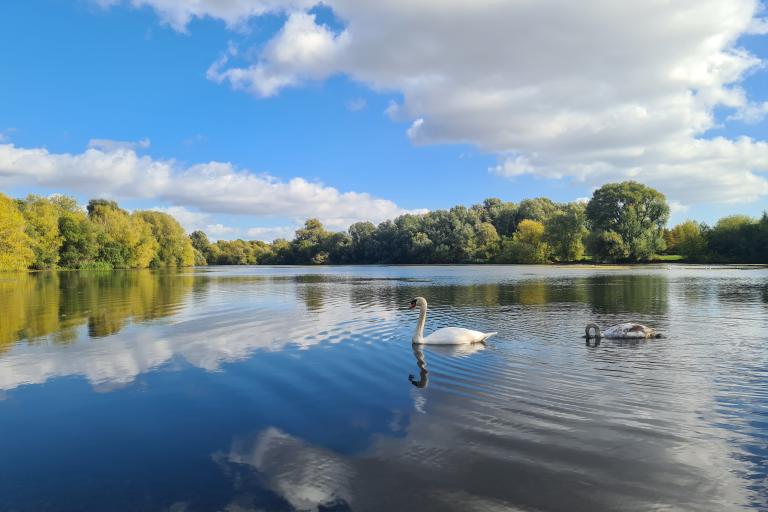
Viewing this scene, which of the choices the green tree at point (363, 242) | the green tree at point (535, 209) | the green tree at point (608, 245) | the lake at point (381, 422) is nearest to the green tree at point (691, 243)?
the green tree at point (608, 245)

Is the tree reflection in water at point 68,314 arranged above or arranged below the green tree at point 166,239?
below

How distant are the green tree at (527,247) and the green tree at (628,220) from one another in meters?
13.1

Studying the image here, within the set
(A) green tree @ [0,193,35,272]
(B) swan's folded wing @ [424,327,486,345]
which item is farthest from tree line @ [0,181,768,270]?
(B) swan's folded wing @ [424,327,486,345]

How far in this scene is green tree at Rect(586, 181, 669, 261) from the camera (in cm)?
8844

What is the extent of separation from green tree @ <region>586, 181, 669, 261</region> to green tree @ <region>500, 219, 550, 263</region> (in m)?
13.1

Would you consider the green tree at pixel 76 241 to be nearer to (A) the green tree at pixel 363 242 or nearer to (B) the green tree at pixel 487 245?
(A) the green tree at pixel 363 242

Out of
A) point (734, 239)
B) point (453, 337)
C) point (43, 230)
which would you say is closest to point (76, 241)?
point (43, 230)

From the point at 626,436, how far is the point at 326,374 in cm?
604

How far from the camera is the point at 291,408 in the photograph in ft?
27.4

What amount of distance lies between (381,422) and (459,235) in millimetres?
118645

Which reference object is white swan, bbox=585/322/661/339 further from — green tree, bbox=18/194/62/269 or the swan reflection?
green tree, bbox=18/194/62/269

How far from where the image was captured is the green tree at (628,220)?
290 feet

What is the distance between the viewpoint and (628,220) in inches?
3573

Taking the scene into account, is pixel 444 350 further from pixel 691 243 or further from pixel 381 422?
pixel 691 243
